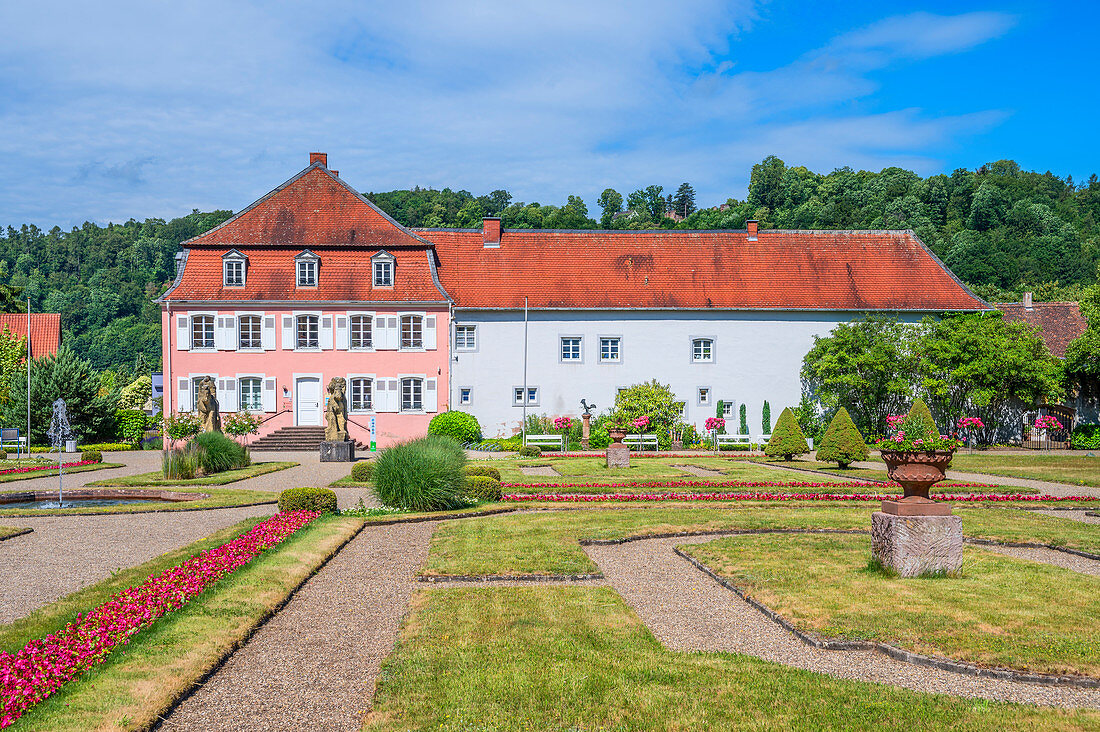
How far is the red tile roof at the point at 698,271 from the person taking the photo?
126 feet

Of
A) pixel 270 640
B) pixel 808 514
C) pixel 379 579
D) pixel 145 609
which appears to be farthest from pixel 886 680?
pixel 808 514

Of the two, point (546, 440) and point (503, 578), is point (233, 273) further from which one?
point (503, 578)

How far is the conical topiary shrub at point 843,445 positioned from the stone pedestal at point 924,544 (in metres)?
15.5

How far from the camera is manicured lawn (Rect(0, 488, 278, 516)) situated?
15602mm

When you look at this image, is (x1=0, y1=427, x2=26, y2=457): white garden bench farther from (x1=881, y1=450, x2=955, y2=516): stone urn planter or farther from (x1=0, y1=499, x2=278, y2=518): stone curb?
(x1=881, y1=450, x2=955, y2=516): stone urn planter

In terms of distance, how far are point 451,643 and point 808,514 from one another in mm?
9570

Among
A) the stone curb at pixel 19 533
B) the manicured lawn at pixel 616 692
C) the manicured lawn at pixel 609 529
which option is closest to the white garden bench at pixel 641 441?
the manicured lawn at pixel 609 529

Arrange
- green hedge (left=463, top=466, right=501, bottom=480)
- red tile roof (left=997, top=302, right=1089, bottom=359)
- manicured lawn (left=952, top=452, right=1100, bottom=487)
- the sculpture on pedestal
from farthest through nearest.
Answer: red tile roof (left=997, top=302, right=1089, bottom=359) < the sculpture on pedestal < manicured lawn (left=952, top=452, right=1100, bottom=487) < green hedge (left=463, top=466, right=501, bottom=480)

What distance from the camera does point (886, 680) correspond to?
6.46 meters

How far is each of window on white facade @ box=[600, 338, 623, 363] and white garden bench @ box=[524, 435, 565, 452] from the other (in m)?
5.24

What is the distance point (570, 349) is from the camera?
1503 inches

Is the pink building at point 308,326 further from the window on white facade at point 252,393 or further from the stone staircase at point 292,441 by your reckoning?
the stone staircase at point 292,441

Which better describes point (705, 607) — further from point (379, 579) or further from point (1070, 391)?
point (1070, 391)

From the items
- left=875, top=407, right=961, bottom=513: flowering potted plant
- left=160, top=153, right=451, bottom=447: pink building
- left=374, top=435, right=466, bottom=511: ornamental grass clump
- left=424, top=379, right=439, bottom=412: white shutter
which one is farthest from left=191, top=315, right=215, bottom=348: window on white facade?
left=875, top=407, right=961, bottom=513: flowering potted plant
